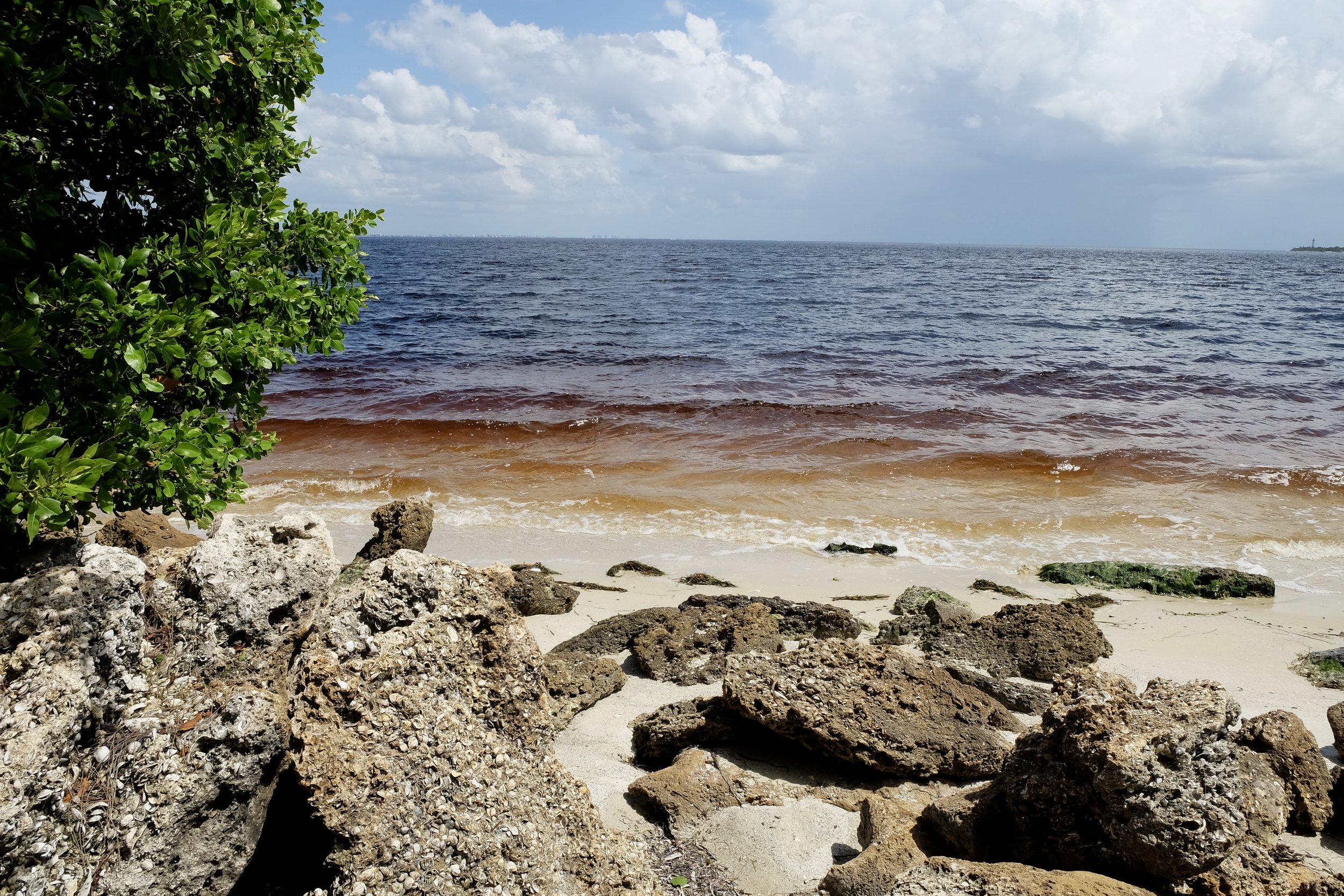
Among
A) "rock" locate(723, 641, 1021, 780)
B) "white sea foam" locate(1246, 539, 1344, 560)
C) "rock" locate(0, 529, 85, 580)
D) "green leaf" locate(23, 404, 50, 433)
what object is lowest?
"white sea foam" locate(1246, 539, 1344, 560)

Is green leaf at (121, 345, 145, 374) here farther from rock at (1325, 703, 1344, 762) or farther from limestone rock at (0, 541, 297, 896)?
rock at (1325, 703, 1344, 762)

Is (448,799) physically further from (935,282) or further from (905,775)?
(935,282)

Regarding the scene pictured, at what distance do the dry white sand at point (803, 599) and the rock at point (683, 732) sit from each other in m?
0.14

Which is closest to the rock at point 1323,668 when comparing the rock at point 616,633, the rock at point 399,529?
the rock at point 616,633

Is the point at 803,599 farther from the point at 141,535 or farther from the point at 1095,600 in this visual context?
the point at 141,535

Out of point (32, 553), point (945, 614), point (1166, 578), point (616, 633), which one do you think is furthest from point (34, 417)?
point (1166, 578)

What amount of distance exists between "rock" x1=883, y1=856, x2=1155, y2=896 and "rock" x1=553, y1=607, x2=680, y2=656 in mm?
3276

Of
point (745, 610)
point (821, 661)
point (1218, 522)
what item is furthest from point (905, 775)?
point (1218, 522)

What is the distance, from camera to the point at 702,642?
5.91 m

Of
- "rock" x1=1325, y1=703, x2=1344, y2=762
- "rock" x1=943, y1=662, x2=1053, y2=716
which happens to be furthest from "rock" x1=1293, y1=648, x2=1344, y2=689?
"rock" x1=943, y1=662, x2=1053, y2=716

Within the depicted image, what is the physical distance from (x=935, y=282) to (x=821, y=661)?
180 ft

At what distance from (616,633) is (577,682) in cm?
101

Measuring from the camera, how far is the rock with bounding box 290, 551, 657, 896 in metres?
2.69

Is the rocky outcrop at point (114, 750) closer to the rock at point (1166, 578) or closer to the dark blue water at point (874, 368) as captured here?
the rock at point (1166, 578)
